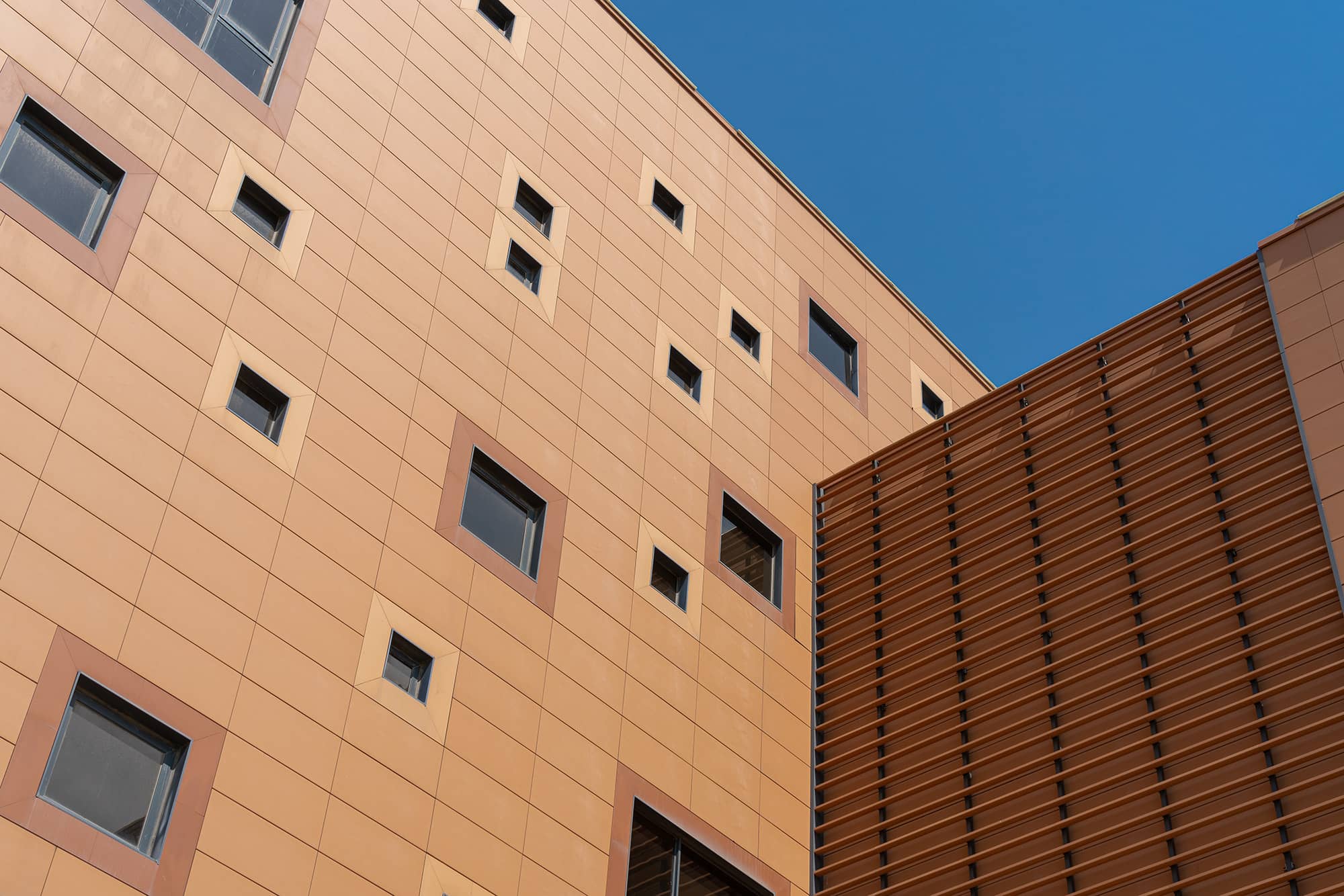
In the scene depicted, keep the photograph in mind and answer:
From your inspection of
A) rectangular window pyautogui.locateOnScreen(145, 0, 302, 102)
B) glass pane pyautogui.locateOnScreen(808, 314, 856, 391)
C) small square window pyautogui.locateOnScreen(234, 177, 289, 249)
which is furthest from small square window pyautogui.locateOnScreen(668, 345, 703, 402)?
rectangular window pyautogui.locateOnScreen(145, 0, 302, 102)

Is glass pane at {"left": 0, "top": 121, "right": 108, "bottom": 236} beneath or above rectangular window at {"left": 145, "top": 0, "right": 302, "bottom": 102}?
beneath

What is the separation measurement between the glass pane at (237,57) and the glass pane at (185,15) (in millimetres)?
148

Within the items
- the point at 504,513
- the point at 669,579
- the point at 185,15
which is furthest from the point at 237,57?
the point at 669,579

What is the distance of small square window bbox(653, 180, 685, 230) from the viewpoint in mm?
24188

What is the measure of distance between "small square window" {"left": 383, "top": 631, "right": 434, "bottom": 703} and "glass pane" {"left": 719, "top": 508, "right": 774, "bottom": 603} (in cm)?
610

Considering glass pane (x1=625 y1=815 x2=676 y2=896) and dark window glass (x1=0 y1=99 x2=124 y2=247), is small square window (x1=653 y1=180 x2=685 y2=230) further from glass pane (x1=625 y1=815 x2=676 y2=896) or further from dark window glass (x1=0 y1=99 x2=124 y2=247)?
glass pane (x1=625 y1=815 x2=676 y2=896)

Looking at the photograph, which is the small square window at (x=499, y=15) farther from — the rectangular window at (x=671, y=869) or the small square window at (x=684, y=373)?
the rectangular window at (x=671, y=869)

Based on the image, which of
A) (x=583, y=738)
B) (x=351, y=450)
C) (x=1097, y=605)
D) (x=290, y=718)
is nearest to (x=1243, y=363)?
(x=1097, y=605)

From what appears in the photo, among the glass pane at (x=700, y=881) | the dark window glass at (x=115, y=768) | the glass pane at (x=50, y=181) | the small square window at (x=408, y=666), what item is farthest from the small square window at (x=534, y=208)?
the dark window glass at (x=115, y=768)

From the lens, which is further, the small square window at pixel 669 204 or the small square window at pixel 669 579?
the small square window at pixel 669 204

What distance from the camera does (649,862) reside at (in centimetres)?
1752

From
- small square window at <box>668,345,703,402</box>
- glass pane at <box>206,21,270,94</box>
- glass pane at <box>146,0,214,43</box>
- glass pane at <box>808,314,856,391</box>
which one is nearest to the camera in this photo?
glass pane at <box>146,0,214,43</box>

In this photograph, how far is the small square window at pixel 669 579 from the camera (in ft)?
65.7

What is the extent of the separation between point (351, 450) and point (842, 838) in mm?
8163
